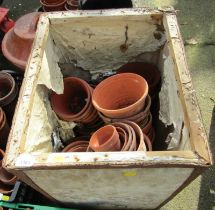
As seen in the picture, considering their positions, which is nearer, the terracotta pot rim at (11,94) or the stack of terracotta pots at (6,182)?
the stack of terracotta pots at (6,182)

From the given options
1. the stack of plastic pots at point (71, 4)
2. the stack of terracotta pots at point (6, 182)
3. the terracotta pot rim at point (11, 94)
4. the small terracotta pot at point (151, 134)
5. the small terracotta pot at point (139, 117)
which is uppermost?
the stack of plastic pots at point (71, 4)

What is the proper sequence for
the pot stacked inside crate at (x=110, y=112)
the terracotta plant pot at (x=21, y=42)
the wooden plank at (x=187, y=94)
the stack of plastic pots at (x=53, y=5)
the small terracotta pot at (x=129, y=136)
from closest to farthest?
the wooden plank at (x=187, y=94)
the small terracotta pot at (x=129, y=136)
the pot stacked inside crate at (x=110, y=112)
the terracotta plant pot at (x=21, y=42)
the stack of plastic pots at (x=53, y=5)

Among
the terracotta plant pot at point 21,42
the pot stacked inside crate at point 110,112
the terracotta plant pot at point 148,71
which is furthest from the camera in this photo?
the terracotta plant pot at point 21,42

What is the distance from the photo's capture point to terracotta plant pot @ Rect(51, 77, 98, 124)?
2.30 metres

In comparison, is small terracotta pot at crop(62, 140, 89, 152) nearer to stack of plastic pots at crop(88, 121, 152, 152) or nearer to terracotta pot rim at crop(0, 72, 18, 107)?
stack of plastic pots at crop(88, 121, 152, 152)

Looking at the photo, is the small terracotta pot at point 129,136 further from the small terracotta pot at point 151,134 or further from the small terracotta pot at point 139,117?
the small terracotta pot at point 151,134

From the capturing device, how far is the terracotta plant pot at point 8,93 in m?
2.82

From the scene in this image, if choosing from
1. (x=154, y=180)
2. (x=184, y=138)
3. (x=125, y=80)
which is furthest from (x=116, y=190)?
(x=125, y=80)

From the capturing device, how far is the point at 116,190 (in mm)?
1896

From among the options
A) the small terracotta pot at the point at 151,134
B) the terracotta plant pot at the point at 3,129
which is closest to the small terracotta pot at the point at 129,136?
the small terracotta pot at the point at 151,134

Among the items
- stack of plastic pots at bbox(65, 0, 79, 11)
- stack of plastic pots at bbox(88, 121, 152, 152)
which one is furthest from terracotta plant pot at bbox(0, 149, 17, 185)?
stack of plastic pots at bbox(65, 0, 79, 11)

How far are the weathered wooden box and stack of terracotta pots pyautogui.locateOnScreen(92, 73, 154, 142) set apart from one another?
158 mm

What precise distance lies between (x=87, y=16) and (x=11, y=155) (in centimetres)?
117

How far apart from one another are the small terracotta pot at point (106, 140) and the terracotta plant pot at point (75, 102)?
27cm
